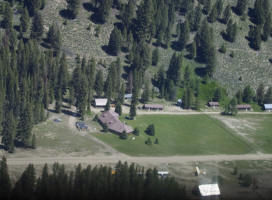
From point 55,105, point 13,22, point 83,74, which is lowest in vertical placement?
point 55,105

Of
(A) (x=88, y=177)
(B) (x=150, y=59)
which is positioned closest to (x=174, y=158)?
(A) (x=88, y=177)

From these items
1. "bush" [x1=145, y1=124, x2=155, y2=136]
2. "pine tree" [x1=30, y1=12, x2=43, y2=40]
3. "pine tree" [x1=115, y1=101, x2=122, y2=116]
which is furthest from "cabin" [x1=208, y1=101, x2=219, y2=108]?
"pine tree" [x1=30, y1=12, x2=43, y2=40]

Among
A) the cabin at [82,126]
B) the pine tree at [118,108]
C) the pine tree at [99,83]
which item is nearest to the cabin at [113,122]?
the pine tree at [118,108]

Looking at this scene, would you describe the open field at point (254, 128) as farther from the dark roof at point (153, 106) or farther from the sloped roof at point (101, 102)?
the sloped roof at point (101, 102)

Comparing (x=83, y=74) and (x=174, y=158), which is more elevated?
(x=83, y=74)

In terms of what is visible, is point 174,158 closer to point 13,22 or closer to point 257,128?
point 257,128

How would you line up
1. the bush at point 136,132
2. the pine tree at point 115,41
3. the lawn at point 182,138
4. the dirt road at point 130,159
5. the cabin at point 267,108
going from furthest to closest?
the pine tree at point 115,41, the cabin at point 267,108, the bush at point 136,132, the lawn at point 182,138, the dirt road at point 130,159
